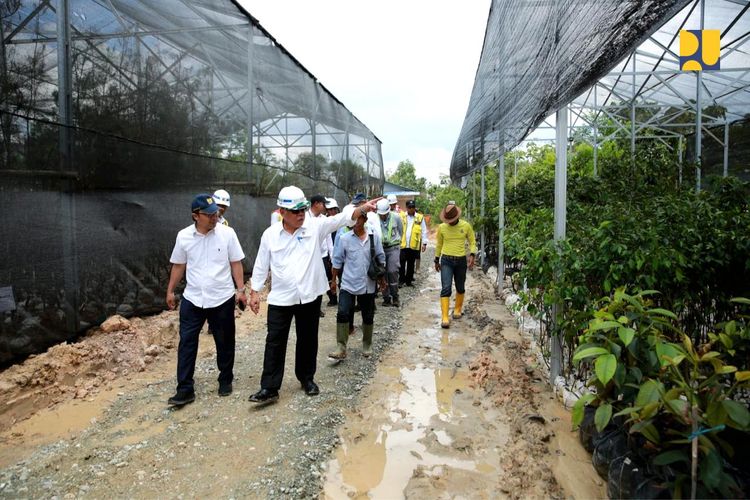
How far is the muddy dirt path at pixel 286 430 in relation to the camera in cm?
281

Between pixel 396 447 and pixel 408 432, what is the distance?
0.81ft

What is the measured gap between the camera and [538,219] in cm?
467

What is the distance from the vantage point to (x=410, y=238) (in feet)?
30.9

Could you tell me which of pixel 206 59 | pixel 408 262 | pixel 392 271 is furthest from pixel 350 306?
pixel 408 262

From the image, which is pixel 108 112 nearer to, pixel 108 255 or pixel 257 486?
pixel 108 255

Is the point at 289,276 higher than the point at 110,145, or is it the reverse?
the point at 110,145

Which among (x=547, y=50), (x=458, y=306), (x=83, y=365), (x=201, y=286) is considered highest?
(x=547, y=50)

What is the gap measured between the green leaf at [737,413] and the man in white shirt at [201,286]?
133 inches

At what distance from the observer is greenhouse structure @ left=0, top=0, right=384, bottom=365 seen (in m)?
3.90

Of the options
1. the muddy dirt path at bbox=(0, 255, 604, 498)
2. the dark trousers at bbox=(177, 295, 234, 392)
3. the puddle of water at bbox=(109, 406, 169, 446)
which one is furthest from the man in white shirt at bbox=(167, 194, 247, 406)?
the muddy dirt path at bbox=(0, 255, 604, 498)

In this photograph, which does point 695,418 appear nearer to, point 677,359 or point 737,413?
point 737,413

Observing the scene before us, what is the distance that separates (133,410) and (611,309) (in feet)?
11.5

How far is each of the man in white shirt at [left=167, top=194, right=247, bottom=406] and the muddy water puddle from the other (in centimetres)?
134

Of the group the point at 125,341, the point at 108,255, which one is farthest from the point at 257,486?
the point at 108,255
